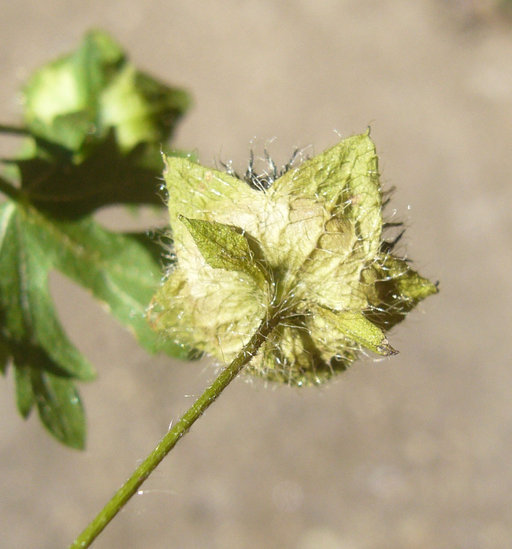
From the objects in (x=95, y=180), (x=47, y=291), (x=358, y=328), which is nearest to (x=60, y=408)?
(x=47, y=291)

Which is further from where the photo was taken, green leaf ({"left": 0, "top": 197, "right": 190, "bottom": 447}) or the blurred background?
the blurred background

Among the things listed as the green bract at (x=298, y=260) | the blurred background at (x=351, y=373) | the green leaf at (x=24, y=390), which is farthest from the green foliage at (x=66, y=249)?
the blurred background at (x=351, y=373)

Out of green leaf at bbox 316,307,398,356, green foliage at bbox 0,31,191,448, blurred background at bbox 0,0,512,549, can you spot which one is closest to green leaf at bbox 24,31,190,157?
green foliage at bbox 0,31,191,448

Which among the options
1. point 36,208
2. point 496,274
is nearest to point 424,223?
point 496,274

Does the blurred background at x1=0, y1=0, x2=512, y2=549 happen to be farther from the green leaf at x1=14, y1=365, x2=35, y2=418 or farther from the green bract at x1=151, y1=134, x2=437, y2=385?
the green bract at x1=151, y1=134, x2=437, y2=385

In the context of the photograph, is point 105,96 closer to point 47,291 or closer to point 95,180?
point 95,180

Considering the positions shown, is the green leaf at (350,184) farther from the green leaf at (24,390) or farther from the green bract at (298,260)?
the green leaf at (24,390)

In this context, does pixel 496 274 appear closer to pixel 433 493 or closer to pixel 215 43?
pixel 433 493
